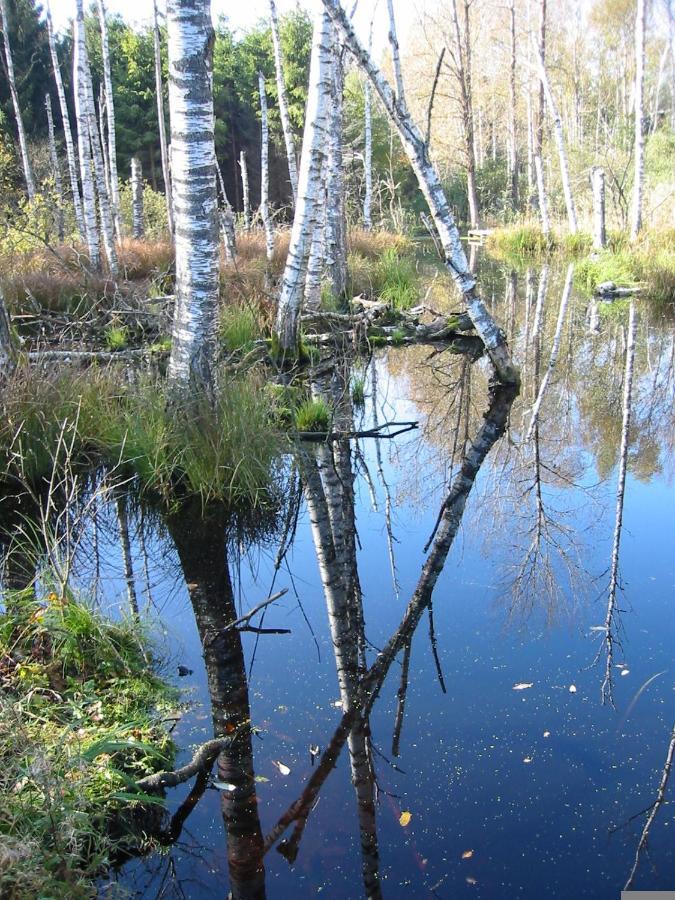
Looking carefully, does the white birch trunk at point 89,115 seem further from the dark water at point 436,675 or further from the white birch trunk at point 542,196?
the white birch trunk at point 542,196

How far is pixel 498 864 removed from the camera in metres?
2.36

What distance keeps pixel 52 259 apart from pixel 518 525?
8.77 meters

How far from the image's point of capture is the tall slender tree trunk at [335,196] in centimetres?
941

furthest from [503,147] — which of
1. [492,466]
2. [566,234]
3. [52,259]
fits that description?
[492,466]

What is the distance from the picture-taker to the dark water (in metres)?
2.39

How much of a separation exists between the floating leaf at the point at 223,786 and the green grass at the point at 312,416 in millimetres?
3712

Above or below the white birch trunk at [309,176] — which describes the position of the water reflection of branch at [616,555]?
below

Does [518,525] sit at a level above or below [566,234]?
below

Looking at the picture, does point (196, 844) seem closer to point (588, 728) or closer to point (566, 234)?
point (588, 728)

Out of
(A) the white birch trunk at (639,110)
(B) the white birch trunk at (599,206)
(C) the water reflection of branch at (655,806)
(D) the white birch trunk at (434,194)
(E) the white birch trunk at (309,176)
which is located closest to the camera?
(C) the water reflection of branch at (655,806)

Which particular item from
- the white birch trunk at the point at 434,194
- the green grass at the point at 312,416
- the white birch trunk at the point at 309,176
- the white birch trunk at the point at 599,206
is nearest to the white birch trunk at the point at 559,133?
the white birch trunk at the point at 599,206

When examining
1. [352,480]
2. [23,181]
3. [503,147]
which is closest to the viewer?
[352,480]

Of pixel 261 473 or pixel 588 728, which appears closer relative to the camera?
pixel 588 728

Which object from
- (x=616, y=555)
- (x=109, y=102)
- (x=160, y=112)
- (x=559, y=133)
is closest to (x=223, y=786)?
(x=616, y=555)
